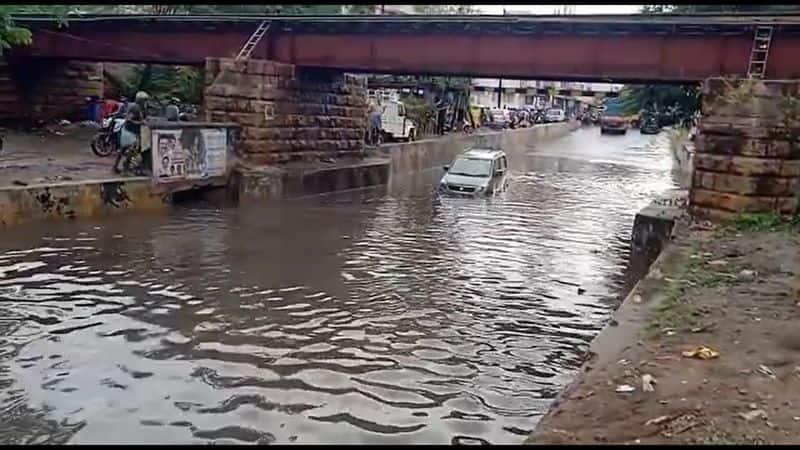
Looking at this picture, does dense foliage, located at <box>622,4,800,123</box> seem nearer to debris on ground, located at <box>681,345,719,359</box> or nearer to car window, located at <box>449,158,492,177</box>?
car window, located at <box>449,158,492,177</box>

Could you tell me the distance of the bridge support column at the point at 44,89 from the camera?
31.3 metres

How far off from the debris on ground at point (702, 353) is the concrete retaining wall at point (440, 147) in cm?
2529

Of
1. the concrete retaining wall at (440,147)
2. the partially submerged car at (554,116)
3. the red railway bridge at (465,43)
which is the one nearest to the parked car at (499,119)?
the concrete retaining wall at (440,147)

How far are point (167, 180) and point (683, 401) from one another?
1637cm

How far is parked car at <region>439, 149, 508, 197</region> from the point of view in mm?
25781

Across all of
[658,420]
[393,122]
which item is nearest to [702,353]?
[658,420]

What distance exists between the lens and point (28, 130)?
96.4 ft

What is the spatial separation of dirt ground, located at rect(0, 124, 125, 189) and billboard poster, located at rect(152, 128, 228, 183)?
1305mm

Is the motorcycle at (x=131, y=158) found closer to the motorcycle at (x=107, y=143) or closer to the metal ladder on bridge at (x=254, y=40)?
the motorcycle at (x=107, y=143)

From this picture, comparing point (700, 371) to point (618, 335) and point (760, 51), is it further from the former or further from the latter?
point (760, 51)

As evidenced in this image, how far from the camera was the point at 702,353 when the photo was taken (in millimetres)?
7023

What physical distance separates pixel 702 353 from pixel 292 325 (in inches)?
205

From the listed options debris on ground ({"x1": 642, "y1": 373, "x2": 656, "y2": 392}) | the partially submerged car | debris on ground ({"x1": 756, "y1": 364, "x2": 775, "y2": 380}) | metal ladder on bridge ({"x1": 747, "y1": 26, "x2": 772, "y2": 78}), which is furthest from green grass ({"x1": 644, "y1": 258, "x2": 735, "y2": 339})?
the partially submerged car

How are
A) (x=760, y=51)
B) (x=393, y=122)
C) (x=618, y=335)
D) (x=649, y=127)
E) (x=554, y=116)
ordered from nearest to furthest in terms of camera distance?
1. (x=618, y=335)
2. (x=760, y=51)
3. (x=393, y=122)
4. (x=554, y=116)
5. (x=649, y=127)
